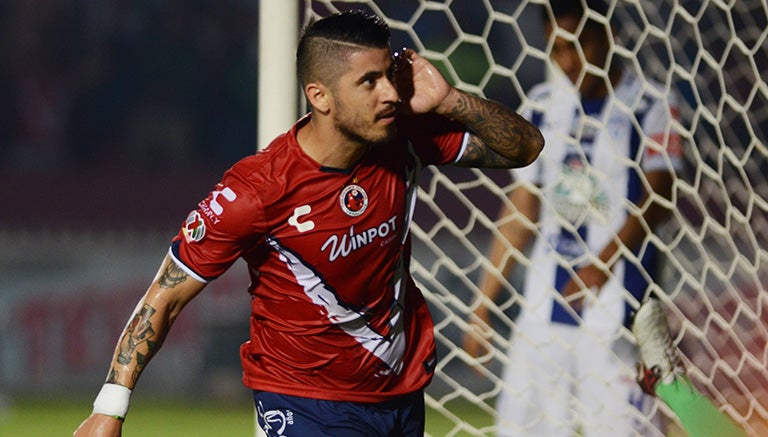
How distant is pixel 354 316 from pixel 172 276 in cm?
42

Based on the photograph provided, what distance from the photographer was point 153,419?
6.81 m

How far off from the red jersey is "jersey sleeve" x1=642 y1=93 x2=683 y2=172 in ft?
4.42

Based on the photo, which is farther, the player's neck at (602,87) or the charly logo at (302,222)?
the player's neck at (602,87)

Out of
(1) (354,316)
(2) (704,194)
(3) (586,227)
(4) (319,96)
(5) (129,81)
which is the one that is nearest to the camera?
(4) (319,96)

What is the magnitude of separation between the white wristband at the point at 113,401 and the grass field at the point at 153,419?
3751 millimetres

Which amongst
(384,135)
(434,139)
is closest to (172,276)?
(384,135)

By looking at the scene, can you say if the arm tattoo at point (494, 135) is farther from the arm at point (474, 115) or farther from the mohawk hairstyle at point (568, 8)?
the mohawk hairstyle at point (568, 8)

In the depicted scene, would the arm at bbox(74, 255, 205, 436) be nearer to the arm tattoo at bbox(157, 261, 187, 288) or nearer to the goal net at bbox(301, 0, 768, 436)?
the arm tattoo at bbox(157, 261, 187, 288)

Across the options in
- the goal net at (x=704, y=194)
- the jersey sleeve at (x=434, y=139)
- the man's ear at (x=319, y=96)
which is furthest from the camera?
the goal net at (x=704, y=194)

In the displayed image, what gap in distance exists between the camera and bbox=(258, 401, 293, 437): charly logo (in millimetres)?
2854

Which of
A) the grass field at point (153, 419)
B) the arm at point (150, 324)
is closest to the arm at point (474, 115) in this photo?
the arm at point (150, 324)

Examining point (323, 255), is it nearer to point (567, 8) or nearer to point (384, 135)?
point (384, 135)

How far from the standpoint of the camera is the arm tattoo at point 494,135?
2875 mm

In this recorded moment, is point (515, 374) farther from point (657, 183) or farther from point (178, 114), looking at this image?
point (178, 114)
